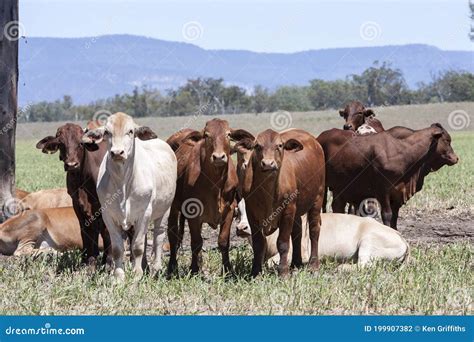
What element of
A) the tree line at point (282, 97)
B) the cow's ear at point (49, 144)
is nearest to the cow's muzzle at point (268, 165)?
the cow's ear at point (49, 144)

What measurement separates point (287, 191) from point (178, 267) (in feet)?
6.00

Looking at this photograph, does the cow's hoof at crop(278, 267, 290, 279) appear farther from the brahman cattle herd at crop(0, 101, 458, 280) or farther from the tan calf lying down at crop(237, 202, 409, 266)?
the tan calf lying down at crop(237, 202, 409, 266)

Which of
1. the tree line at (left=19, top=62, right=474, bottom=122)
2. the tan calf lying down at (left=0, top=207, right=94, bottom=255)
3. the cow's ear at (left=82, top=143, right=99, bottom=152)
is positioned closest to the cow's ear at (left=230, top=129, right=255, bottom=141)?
the cow's ear at (left=82, top=143, right=99, bottom=152)

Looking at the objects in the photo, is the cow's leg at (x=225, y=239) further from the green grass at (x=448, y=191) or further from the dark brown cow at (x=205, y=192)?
the green grass at (x=448, y=191)

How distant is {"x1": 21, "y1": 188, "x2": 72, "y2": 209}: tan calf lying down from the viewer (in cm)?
1591

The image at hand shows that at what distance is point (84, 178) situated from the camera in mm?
12047

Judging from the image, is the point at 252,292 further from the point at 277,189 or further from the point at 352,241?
the point at 352,241

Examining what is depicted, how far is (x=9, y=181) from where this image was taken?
15.3 m

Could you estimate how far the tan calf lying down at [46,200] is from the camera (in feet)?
52.2

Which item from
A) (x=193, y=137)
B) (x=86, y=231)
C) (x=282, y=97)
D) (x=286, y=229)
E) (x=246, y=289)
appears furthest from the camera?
(x=282, y=97)

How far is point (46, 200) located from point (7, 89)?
2041 mm

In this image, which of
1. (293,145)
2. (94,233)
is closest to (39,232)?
(94,233)

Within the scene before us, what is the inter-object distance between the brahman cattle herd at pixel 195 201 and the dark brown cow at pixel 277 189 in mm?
13

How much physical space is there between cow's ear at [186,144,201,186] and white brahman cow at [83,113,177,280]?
0.88ft
